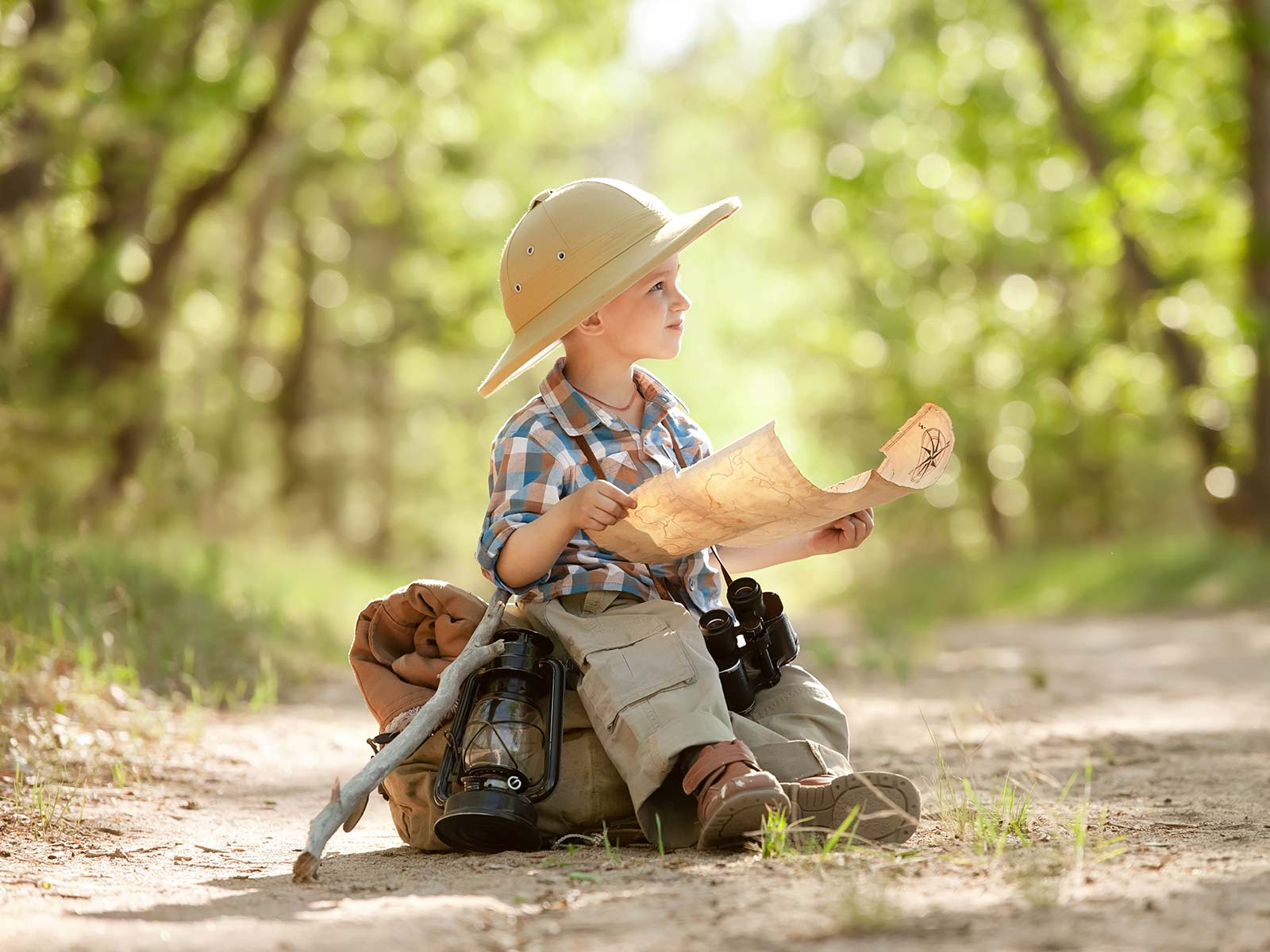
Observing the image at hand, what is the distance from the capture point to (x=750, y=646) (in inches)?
141

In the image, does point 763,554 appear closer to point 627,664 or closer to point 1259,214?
point 627,664

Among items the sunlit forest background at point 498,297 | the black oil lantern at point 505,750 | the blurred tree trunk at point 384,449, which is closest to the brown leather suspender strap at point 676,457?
the black oil lantern at point 505,750

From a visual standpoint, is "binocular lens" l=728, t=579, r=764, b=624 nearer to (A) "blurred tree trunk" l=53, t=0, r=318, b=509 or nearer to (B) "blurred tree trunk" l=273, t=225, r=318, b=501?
(A) "blurred tree trunk" l=53, t=0, r=318, b=509

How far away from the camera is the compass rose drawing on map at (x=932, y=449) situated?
10.5ft

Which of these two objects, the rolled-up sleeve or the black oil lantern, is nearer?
the black oil lantern

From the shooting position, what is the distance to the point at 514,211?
19203 millimetres

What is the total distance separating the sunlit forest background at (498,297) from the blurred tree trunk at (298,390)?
0.17 feet

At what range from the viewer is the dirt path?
229 cm

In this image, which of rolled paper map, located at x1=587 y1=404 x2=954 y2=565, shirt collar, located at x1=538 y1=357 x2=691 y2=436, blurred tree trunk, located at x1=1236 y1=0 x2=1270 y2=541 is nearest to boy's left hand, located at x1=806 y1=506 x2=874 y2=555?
rolled paper map, located at x1=587 y1=404 x2=954 y2=565

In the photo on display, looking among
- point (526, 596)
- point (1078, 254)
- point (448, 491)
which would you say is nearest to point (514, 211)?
point (448, 491)

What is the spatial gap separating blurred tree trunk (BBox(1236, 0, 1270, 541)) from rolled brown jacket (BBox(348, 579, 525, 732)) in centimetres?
1094

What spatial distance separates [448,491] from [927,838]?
20.2 meters

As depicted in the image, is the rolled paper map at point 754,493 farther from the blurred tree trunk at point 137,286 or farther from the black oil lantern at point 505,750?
the blurred tree trunk at point 137,286

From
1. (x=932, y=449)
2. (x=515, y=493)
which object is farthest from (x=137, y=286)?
(x=932, y=449)
